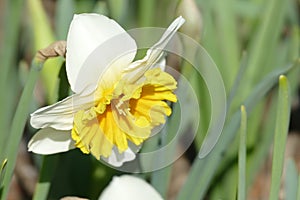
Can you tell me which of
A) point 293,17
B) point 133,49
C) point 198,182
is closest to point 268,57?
point 293,17

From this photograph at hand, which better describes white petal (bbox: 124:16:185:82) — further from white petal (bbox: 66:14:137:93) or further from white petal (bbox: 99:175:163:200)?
white petal (bbox: 99:175:163:200)

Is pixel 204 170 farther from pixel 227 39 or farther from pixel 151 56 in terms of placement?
pixel 227 39

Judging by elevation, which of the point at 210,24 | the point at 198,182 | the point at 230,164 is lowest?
the point at 230,164

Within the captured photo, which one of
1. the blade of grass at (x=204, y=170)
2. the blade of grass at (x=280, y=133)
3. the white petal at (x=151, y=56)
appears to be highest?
the white petal at (x=151, y=56)

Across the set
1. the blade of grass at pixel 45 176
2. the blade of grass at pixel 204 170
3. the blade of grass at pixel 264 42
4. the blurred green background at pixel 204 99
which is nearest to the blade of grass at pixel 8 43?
the blurred green background at pixel 204 99

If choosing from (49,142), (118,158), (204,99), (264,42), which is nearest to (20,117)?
(49,142)

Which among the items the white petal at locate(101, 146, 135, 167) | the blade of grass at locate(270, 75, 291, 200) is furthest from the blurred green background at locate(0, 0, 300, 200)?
the white petal at locate(101, 146, 135, 167)

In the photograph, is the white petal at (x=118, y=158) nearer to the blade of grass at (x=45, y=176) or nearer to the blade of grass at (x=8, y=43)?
the blade of grass at (x=45, y=176)

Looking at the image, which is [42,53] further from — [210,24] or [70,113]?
[210,24]
